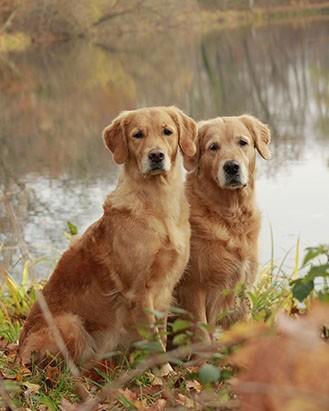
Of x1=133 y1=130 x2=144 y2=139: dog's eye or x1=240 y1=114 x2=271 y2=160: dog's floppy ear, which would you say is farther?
x1=240 y1=114 x2=271 y2=160: dog's floppy ear

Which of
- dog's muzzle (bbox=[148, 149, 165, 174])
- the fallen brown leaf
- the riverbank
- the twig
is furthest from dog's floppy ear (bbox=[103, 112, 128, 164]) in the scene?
the riverbank

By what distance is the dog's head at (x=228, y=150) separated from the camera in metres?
4.46

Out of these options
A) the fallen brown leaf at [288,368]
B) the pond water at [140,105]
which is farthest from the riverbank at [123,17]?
the fallen brown leaf at [288,368]

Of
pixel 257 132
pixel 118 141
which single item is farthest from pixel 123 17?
pixel 118 141

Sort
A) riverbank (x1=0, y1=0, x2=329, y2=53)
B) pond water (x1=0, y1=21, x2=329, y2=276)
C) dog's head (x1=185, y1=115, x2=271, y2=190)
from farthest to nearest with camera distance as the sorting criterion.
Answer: riverbank (x1=0, y1=0, x2=329, y2=53) → pond water (x1=0, y1=21, x2=329, y2=276) → dog's head (x1=185, y1=115, x2=271, y2=190)

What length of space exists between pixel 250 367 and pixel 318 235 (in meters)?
8.04

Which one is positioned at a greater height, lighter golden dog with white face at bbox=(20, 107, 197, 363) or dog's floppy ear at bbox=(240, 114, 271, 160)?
dog's floppy ear at bbox=(240, 114, 271, 160)

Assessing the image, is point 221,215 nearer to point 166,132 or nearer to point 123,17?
point 166,132

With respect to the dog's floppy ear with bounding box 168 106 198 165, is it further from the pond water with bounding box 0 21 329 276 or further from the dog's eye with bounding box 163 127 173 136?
the pond water with bounding box 0 21 329 276

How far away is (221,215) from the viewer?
15.0 feet

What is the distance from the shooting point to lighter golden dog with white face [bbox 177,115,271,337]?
14.8ft

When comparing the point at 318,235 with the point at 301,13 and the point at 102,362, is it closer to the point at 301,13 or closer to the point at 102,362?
the point at 102,362

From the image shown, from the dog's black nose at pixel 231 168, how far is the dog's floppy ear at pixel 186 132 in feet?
0.60

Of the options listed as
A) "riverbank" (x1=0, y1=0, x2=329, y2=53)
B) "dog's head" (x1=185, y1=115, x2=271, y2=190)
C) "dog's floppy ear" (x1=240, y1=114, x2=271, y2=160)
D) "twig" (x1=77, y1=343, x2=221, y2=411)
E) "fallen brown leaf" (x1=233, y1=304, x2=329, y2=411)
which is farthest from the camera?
"riverbank" (x1=0, y1=0, x2=329, y2=53)
